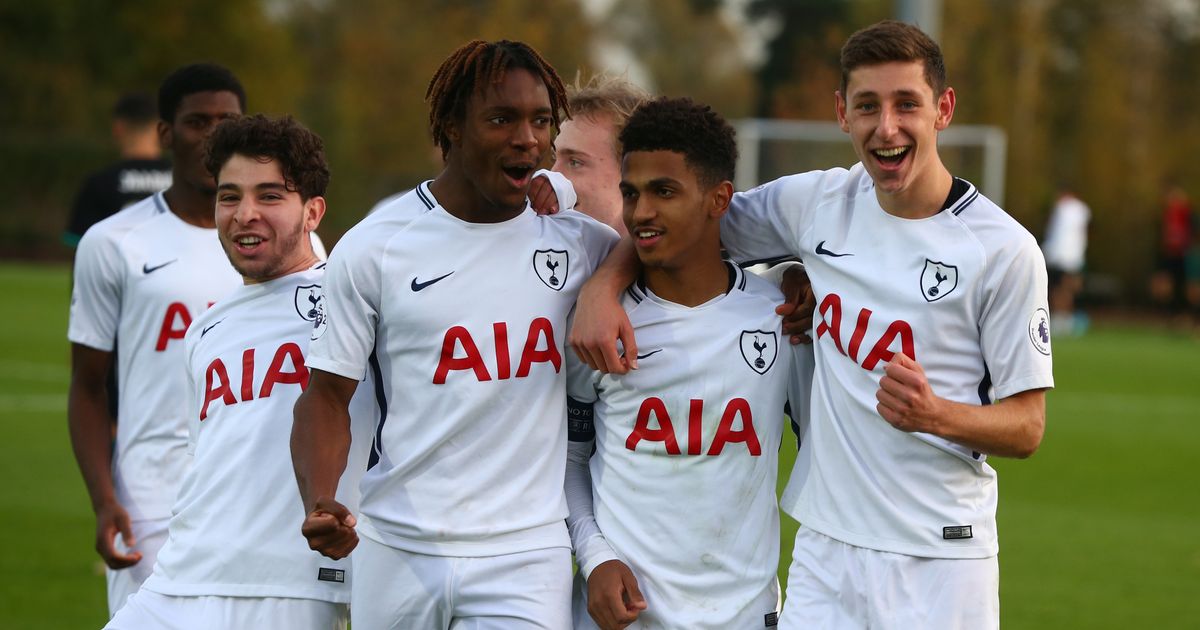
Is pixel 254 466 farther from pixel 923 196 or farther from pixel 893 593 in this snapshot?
pixel 923 196

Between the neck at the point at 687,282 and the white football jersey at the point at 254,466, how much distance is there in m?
0.86

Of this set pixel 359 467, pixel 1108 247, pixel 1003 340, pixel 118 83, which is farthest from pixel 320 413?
pixel 118 83

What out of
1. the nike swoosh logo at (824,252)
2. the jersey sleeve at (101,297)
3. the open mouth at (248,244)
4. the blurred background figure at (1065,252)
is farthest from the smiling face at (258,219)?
the blurred background figure at (1065,252)

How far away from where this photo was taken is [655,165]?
12.5 ft

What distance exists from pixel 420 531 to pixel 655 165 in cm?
117

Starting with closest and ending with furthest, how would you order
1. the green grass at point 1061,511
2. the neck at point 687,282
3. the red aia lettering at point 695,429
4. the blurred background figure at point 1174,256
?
the red aia lettering at point 695,429 < the neck at point 687,282 < the green grass at point 1061,511 < the blurred background figure at point 1174,256

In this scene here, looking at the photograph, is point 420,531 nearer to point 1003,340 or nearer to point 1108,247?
point 1003,340

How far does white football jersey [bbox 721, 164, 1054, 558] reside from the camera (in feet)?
11.9

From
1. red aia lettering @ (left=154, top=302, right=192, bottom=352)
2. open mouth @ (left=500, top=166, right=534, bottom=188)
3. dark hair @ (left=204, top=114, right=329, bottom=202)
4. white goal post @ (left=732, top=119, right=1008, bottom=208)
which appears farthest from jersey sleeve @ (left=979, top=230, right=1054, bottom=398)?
white goal post @ (left=732, top=119, right=1008, bottom=208)

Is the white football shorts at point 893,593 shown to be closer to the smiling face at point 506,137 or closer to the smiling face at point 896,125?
the smiling face at point 896,125

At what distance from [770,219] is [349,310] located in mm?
1272

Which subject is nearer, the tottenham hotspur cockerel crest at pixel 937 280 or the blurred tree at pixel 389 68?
the tottenham hotspur cockerel crest at pixel 937 280

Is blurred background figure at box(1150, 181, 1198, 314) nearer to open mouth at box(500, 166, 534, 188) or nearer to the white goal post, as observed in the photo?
the white goal post

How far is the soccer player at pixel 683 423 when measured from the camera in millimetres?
3773
